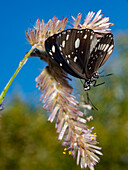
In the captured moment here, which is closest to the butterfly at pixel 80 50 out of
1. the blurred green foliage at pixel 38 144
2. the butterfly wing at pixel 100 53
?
the butterfly wing at pixel 100 53

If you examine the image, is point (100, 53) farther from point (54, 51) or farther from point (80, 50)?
point (54, 51)

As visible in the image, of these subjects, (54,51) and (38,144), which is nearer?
(54,51)

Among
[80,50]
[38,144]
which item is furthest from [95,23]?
[38,144]

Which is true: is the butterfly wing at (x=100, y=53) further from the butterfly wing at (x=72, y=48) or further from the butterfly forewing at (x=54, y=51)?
the butterfly forewing at (x=54, y=51)

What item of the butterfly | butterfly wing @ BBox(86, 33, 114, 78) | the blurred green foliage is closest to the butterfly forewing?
the butterfly

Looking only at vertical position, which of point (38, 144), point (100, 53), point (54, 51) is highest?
point (38, 144)

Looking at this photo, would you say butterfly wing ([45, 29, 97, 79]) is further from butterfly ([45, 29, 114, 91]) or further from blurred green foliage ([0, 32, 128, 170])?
blurred green foliage ([0, 32, 128, 170])

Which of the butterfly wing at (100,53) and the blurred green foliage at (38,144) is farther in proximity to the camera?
the blurred green foliage at (38,144)

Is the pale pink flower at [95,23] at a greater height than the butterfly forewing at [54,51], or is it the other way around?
the pale pink flower at [95,23]
